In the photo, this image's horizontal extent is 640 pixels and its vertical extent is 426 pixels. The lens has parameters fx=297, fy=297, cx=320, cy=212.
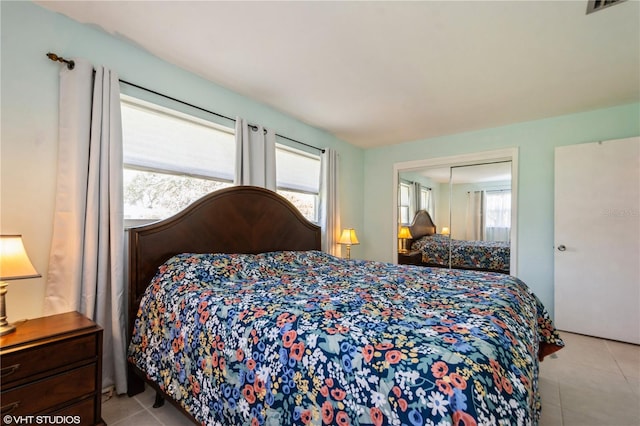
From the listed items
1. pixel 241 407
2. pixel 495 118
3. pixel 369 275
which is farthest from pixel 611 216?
pixel 241 407

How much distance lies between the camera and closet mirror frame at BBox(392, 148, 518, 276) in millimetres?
3627

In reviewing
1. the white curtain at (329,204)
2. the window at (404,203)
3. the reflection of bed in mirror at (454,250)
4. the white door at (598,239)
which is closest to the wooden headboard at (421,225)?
the reflection of bed in mirror at (454,250)

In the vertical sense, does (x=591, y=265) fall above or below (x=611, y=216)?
below

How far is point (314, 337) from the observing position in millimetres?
1170

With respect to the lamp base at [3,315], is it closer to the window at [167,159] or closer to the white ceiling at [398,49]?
the window at [167,159]

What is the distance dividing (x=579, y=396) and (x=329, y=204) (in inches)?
112

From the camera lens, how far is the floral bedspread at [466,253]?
3748mm

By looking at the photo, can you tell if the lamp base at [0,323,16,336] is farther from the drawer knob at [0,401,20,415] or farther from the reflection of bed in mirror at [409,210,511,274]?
the reflection of bed in mirror at [409,210,511,274]

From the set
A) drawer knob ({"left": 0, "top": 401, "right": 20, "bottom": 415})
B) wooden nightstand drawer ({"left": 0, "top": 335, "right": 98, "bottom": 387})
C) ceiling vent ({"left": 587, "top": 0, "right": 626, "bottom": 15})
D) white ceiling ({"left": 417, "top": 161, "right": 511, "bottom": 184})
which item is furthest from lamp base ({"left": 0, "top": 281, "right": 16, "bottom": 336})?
white ceiling ({"left": 417, "top": 161, "right": 511, "bottom": 184})

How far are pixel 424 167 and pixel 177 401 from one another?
155 inches

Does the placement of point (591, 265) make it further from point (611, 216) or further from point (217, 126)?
point (217, 126)

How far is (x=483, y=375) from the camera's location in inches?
35.4

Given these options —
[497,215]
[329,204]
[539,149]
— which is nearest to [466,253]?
[497,215]

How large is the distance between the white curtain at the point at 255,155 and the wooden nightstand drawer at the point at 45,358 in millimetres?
1660
